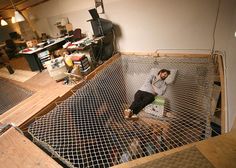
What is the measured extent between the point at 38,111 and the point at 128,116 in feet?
Result: 3.91

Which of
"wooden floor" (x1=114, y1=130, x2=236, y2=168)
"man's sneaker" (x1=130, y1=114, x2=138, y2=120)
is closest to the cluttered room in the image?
"man's sneaker" (x1=130, y1=114, x2=138, y2=120)

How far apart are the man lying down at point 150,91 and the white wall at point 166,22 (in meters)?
0.44

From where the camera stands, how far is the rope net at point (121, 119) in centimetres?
152

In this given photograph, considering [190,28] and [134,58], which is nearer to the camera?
[190,28]

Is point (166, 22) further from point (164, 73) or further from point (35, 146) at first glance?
point (35, 146)

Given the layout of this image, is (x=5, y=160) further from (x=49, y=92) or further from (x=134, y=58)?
(x=134, y=58)

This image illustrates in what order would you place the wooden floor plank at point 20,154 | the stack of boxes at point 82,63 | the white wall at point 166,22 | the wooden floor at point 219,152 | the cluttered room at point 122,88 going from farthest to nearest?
the stack of boxes at point 82,63
the white wall at point 166,22
the cluttered room at point 122,88
the wooden floor plank at point 20,154
the wooden floor at point 219,152

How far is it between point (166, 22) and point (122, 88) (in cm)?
Result: 121

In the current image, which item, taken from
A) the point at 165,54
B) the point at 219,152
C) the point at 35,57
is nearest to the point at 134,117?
the point at 165,54

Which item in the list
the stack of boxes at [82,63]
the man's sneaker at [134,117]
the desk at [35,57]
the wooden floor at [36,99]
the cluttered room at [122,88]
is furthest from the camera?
the desk at [35,57]

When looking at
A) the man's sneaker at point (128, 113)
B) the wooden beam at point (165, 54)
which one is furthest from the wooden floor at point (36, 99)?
the wooden beam at point (165, 54)

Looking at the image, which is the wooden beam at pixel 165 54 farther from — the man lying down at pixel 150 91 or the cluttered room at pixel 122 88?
the man lying down at pixel 150 91

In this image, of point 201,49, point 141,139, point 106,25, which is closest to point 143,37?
point 106,25

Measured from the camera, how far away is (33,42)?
10.5 ft
